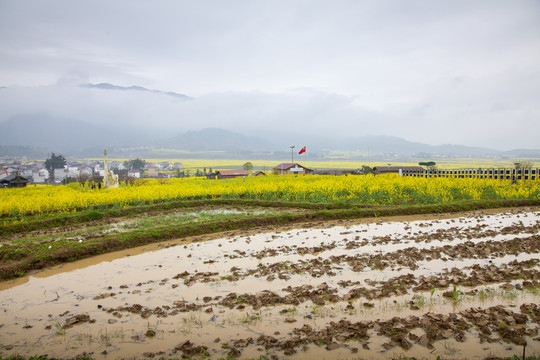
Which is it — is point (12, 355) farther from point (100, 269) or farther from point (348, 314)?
point (348, 314)

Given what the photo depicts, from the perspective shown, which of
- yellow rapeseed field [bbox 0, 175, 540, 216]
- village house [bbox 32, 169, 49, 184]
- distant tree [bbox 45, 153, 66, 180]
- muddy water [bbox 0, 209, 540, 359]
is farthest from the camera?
distant tree [bbox 45, 153, 66, 180]

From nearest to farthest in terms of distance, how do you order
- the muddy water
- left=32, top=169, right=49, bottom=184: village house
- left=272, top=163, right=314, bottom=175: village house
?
the muddy water < left=272, top=163, right=314, bottom=175: village house < left=32, top=169, right=49, bottom=184: village house

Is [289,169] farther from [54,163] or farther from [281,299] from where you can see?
[54,163]

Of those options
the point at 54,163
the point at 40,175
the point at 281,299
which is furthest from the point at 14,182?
the point at 54,163

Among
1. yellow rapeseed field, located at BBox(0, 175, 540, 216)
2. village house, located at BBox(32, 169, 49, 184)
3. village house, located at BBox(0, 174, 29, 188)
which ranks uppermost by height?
yellow rapeseed field, located at BBox(0, 175, 540, 216)

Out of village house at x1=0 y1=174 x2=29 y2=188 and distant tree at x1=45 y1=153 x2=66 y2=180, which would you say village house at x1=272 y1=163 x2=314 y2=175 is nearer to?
village house at x1=0 y1=174 x2=29 y2=188

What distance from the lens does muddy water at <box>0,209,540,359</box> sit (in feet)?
13.7

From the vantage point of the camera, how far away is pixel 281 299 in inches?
210

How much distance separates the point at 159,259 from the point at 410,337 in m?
5.95

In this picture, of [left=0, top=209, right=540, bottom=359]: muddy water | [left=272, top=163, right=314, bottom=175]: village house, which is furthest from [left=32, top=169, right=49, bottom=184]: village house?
[left=0, top=209, right=540, bottom=359]: muddy water

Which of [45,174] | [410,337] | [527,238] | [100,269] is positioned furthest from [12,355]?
[45,174]

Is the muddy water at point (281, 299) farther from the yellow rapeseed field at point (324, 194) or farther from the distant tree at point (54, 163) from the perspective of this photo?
the distant tree at point (54, 163)

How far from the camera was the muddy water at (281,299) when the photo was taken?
13.7 feet

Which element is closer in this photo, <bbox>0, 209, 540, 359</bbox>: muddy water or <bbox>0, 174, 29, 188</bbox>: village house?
<bbox>0, 209, 540, 359</bbox>: muddy water
